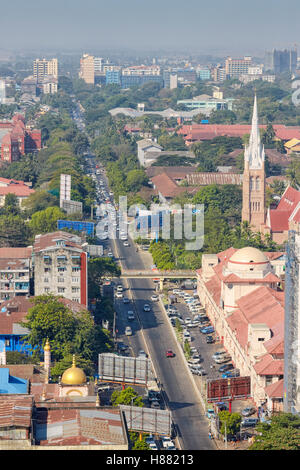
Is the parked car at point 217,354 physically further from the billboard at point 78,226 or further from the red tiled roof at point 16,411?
the billboard at point 78,226

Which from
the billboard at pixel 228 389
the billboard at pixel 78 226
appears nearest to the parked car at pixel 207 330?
the billboard at pixel 228 389

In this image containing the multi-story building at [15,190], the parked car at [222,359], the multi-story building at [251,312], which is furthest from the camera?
the multi-story building at [15,190]

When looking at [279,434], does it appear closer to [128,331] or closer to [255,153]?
[128,331]

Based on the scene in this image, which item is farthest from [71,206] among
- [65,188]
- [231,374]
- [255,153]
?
[231,374]

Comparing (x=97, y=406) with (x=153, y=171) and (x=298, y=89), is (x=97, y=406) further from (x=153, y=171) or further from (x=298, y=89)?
(x=298, y=89)
